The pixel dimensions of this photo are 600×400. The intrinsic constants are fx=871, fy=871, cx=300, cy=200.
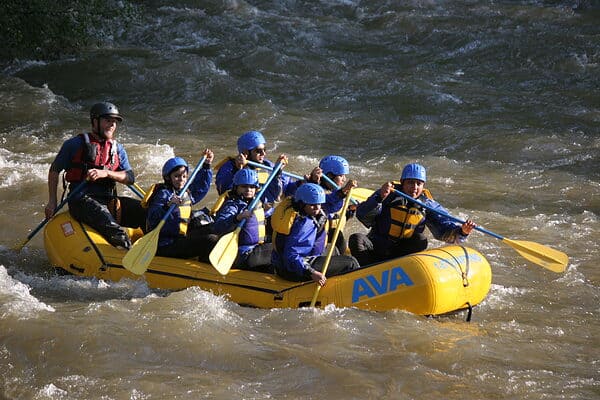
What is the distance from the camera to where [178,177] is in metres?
6.96

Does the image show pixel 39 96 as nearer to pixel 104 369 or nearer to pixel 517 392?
pixel 104 369

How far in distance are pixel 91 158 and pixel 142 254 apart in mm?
1083

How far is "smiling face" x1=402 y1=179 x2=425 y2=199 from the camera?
675 cm

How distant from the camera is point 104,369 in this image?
17.1 feet

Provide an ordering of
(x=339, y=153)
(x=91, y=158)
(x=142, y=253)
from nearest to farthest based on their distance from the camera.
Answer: (x=142, y=253) < (x=91, y=158) < (x=339, y=153)

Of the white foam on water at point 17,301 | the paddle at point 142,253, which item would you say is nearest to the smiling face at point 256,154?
the paddle at point 142,253

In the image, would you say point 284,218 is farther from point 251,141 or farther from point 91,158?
point 91,158

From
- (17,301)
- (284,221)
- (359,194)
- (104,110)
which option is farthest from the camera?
(359,194)

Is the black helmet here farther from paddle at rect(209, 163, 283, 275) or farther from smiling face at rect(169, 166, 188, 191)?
paddle at rect(209, 163, 283, 275)

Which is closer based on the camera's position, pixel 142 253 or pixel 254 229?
pixel 142 253

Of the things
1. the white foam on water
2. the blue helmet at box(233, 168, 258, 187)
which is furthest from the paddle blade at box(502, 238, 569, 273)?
the white foam on water

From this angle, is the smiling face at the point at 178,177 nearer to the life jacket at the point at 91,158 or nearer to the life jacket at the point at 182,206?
the life jacket at the point at 182,206

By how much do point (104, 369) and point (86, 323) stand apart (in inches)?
26.2

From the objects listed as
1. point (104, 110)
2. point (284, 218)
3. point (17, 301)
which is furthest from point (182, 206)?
point (17, 301)
